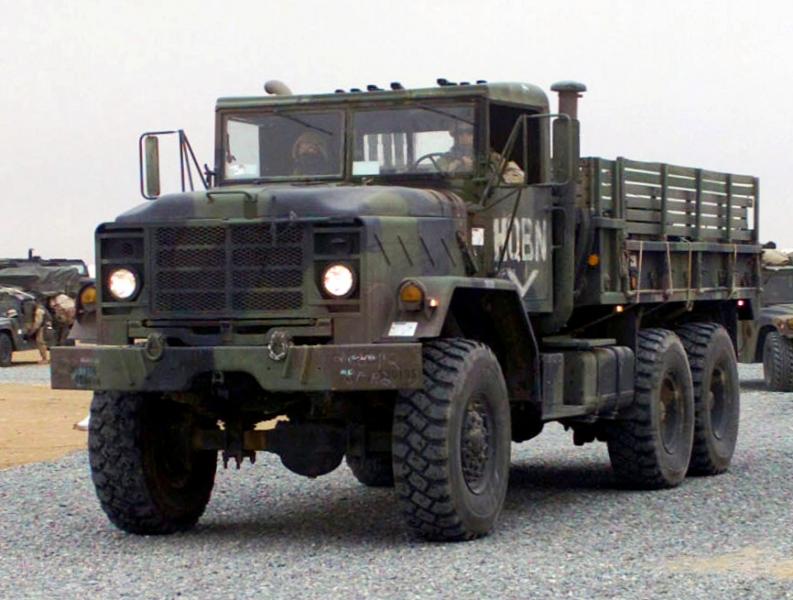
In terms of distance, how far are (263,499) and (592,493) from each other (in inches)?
87.2

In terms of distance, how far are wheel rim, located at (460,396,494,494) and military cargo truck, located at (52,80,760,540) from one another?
2 cm

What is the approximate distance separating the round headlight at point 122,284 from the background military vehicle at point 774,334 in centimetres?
1438

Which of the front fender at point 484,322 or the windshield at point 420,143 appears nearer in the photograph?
the front fender at point 484,322

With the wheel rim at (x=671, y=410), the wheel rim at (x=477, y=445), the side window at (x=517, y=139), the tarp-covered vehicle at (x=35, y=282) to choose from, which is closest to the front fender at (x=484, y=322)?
the wheel rim at (x=477, y=445)

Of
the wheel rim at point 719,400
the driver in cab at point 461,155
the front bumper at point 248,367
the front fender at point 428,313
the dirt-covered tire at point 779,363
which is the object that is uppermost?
the driver in cab at point 461,155

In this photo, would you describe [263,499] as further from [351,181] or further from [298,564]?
[298,564]

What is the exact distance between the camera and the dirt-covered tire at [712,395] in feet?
46.2

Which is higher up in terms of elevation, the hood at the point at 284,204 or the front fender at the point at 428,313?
the hood at the point at 284,204

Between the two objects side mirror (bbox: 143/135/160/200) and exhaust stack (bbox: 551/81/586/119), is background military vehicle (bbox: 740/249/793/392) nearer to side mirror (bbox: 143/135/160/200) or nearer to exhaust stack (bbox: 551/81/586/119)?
exhaust stack (bbox: 551/81/586/119)

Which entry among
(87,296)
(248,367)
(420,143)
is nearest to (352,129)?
(420,143)

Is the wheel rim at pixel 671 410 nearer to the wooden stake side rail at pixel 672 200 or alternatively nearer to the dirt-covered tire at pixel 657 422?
the dirt-covered tire at pixel 657 422

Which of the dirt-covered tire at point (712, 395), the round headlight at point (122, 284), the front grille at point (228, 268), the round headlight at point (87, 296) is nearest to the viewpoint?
the front grille at point (228, 268)

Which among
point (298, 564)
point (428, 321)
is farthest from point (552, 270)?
point (298, 564)

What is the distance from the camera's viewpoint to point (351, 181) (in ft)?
37.6
